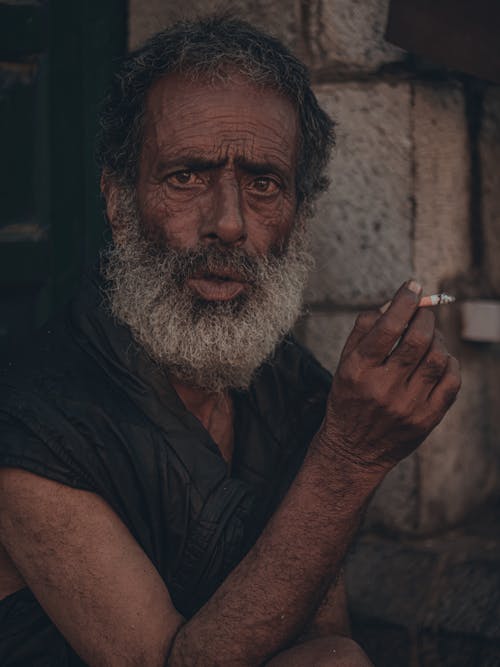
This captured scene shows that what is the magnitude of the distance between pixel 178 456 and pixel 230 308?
434mm

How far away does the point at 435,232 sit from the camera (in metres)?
2.91

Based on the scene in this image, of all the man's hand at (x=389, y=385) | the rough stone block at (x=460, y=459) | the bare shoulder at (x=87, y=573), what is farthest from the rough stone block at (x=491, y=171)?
the bare shoulder at (x=87, y=573)

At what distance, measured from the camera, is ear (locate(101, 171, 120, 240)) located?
2.56 m

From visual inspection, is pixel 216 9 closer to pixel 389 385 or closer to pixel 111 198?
pixel 111 198

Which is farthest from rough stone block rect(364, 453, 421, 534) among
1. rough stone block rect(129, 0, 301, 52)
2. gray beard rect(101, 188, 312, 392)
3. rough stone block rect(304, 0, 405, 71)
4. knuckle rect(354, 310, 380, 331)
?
rough stone block rect(129, 0, 301, 52)

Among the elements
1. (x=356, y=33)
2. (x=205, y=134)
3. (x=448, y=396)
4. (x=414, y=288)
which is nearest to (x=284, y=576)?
(x=448, y=396)

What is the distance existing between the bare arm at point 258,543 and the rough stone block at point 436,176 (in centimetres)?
100

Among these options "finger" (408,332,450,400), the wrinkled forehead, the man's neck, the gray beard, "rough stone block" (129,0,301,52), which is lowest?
the man's neck

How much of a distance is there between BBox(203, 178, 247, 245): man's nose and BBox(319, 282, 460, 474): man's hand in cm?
53

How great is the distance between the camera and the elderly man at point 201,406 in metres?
1.96

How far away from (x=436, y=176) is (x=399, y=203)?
0.50 feet

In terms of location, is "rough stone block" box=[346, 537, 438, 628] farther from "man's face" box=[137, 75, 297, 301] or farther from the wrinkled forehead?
the wrinkled forehead

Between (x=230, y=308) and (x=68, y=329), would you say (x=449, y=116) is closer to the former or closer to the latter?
(x=230, y=308)

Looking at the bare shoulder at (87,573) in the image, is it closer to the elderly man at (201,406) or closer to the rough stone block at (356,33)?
the elderly man at (201,406)
